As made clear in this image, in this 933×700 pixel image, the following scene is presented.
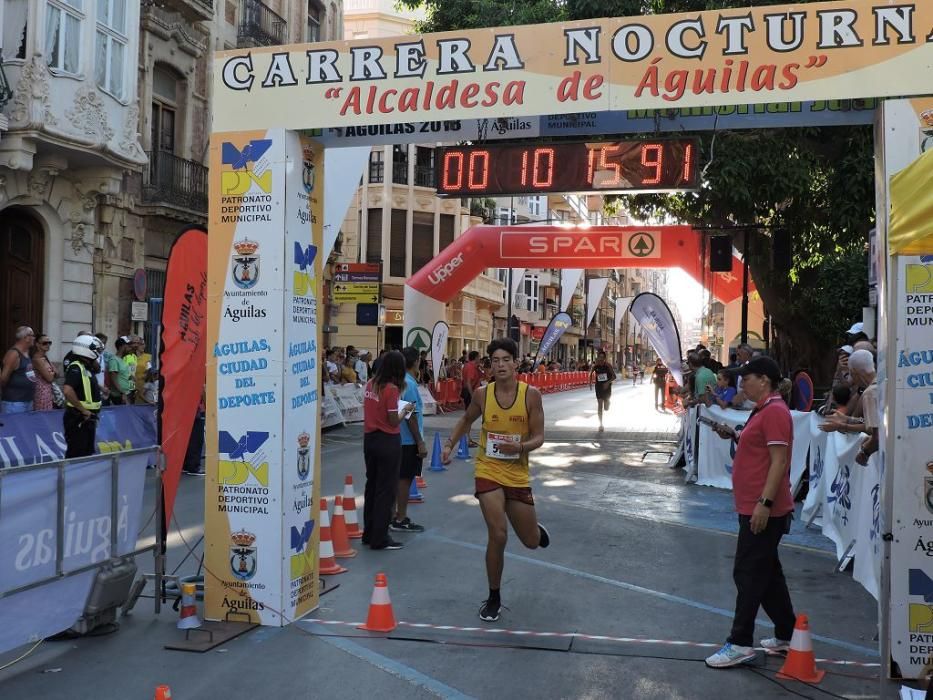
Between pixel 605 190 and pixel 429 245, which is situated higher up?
pixel 429 245

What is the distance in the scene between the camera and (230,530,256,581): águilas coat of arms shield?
20.4ft

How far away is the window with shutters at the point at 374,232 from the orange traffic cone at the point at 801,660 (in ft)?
131

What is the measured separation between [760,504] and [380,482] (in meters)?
4.10

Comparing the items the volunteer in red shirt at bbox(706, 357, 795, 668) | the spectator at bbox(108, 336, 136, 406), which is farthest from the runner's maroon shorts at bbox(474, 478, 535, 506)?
the spectator at bbox(108, 336, 136, 406)

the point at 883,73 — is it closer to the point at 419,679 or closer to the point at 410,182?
the point at 419,679

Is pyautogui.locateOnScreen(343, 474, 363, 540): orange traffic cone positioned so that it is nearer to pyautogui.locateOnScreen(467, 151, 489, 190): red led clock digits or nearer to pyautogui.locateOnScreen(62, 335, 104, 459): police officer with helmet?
pyautogui.locateOnScreen(62, 335, 104, 459): police officer with helmet

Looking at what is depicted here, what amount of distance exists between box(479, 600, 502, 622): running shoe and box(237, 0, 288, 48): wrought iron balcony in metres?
22.6

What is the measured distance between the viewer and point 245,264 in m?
6.26

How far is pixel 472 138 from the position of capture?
23.2 feet

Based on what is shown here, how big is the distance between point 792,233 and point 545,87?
49.6 ft

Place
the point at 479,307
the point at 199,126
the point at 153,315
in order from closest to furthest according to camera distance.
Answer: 1. the point at 153,315
2. the point at 199,126
3. the point at 479,307

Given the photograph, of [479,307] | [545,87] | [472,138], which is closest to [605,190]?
[472,138]

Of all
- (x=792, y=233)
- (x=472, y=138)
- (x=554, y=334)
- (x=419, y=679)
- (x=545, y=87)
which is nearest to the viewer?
(x=419, y=679)

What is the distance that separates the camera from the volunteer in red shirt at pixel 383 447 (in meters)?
8.71
